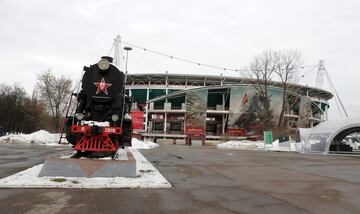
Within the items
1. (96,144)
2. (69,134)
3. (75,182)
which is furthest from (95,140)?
(75,182)

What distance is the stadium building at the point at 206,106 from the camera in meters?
64.0

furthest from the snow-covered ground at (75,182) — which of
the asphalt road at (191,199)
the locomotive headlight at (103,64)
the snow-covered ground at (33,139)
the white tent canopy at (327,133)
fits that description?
the white tent canopy at (327,133)

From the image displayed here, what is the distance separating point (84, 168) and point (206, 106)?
195 feet

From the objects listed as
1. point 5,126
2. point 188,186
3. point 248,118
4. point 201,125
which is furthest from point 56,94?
point 188,186

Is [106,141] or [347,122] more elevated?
[347,122]

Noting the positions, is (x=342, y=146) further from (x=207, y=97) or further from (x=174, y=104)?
(x=174, y=104)

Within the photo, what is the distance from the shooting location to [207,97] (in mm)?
69188

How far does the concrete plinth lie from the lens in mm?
7473

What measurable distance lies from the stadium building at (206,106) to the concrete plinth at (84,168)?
4980cm

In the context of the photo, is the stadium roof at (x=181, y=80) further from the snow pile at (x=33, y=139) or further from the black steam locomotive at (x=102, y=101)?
the black steam locomotive at (x=102, y=101)

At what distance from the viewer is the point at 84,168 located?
7.56 m

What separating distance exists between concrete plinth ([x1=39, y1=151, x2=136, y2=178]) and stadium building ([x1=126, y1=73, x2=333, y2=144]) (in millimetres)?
49798

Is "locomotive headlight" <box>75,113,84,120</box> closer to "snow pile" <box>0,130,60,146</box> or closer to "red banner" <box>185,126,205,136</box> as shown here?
"snow pile" <box>0,130,60,146</box>

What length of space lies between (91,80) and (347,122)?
25.2 meters
